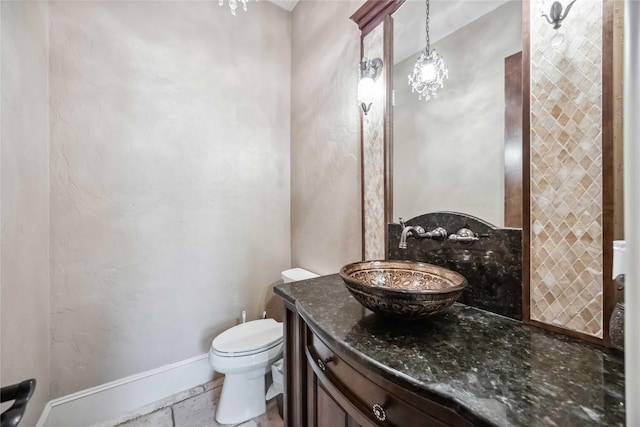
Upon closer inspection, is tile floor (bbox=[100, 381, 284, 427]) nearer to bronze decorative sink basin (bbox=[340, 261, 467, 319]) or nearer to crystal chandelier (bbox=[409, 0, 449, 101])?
bronze decorative sink basin (bbox=[340, 261, 467, 319])

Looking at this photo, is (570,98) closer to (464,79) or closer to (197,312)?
(464,79)

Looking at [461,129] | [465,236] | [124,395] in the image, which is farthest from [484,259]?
[124,395]

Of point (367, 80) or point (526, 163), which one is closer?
point (526, 163)

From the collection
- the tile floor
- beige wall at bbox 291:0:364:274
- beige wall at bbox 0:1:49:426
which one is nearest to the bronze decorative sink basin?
beige wall at bbox 291:0:364:274

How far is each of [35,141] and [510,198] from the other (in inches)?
83.7

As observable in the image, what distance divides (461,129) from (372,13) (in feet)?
2.86

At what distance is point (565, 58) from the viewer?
77 cm

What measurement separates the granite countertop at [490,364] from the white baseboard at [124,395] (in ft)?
4.82

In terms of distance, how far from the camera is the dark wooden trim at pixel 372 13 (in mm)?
1334

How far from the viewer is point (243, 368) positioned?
149 centimetres

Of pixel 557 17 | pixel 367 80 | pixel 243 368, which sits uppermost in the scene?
pixel 367 80

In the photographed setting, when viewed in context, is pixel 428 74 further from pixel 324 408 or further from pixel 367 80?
pixel 324 408

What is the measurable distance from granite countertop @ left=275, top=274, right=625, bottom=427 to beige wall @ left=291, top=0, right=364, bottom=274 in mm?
796

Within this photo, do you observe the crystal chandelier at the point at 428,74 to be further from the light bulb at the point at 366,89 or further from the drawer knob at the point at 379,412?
the drawer knob at the point at 379,412
